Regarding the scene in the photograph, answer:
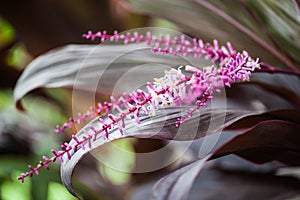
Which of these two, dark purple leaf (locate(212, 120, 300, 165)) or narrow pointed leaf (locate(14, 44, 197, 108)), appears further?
narrow pointed leaf (locate(14, 44, 197, 108))

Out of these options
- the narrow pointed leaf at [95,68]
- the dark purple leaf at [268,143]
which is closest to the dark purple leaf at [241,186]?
the dark purple leaf at [268,143]

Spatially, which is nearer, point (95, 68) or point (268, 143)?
point (268, 143)

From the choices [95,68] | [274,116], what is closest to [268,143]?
[274,116]

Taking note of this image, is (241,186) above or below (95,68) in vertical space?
below

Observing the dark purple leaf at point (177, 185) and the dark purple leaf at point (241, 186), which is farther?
the dark purple leaf at point (241, 186)

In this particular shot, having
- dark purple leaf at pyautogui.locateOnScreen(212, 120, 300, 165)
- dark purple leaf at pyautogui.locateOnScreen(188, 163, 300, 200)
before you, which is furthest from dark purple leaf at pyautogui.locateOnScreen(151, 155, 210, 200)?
dark purple leaf at pyautogui.locateOnScreen(188, 163, 300, 200)

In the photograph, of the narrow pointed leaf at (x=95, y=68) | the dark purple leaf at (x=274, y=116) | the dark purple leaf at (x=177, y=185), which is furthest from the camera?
the narrow pointed leaf at (x=95, y=68)

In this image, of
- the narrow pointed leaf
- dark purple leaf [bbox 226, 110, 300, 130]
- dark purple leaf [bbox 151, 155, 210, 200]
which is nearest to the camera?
dark purple leaf [bbox 151, 155, 210, 200]

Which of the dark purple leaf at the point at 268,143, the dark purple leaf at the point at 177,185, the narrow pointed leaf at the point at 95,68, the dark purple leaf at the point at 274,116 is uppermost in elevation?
the narrow pointed leaf at the point at 95,68

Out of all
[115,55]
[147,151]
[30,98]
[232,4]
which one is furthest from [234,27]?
[30,98]

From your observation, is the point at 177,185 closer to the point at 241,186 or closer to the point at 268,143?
the point at 268,143

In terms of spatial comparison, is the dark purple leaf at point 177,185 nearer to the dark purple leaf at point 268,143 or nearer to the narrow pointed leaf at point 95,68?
the dark purple leaf at point 268,143

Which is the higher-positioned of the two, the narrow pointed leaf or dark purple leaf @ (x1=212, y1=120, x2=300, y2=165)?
the narrow pointed leaf

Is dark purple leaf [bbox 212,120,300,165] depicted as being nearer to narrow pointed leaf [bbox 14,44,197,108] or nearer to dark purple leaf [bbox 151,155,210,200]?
dark purple leaf [bbox 151,155,210,200]
